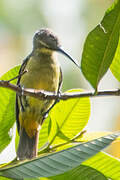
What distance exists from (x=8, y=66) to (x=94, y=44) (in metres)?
3.92

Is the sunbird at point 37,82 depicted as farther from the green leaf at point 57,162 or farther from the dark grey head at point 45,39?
the green leaf at point 57,162

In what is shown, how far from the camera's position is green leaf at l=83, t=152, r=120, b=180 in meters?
1.71

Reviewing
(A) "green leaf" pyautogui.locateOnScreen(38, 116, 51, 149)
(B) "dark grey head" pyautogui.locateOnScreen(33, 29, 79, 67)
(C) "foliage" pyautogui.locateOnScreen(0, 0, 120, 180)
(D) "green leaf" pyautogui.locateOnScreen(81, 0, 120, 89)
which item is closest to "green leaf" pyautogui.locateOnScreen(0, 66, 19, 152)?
(C) "foliage" pyautogui.locateOnScreen(0, 0, 120, 180)

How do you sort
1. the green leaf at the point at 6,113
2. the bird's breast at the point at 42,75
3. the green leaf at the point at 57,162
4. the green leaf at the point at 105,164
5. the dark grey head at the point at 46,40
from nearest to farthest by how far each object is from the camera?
the green leaf at the point at 57,162, the green leaf at the point at 105,164, the green leaf at the point at 6,113, the dark grey head at the point at 46,40, the bird's breast at the point at 42,75

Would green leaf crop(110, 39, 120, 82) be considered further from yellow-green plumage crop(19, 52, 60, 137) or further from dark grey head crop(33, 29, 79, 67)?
yellow-green plumage crop(19, 52, 60, 137)

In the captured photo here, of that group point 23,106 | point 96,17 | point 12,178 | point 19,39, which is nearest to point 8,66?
point 19,39

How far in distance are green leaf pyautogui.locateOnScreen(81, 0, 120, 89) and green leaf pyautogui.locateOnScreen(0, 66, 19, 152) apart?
1.56 ft

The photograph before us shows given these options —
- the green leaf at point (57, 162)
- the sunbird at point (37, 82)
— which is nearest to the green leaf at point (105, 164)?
the green leaf at point (57, 162)

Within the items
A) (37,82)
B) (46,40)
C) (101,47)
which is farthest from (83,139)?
(46,40)

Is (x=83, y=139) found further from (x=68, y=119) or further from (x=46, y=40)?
(x=46, y=40)

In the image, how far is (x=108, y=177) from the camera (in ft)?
5.62

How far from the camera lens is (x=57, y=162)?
5.08 feet

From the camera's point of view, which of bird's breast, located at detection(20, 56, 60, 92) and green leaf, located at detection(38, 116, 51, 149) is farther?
bird's breast, located at detection(20, 56, 60, 92)

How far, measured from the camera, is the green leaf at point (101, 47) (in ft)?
5.23
